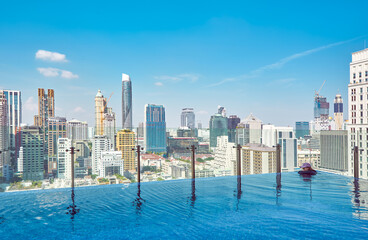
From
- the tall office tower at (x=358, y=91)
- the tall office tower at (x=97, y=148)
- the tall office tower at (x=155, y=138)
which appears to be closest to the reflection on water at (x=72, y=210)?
the tall office tower at (x=97, y=148)

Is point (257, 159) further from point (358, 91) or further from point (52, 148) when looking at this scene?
point (52, 148)

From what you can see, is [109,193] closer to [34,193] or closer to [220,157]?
[34,193]

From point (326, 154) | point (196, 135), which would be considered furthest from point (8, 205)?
point (326, 154)


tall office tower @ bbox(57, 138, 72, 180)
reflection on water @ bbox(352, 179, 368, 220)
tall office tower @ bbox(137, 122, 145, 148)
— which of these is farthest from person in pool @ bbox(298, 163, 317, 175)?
tall office tower @ bbox(57, 138, 72, 180)

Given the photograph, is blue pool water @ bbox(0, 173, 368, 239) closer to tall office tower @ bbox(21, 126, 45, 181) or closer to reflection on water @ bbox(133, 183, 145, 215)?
reflection on water @ bbox(133, 183, 145, 215)

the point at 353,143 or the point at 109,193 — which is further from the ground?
the point at 353,143

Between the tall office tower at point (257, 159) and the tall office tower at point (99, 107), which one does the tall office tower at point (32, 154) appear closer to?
the tall office tower at point (257, 159)
